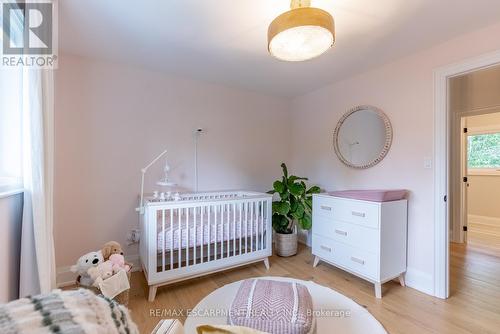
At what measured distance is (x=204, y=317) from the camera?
5.27 ft

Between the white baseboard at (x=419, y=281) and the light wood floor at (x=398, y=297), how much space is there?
7cm

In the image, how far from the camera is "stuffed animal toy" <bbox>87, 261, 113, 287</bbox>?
58.6 inches

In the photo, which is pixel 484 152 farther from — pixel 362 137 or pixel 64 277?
pixel 64 277

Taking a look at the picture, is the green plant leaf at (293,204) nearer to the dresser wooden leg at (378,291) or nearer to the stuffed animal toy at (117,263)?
the dresser wooden leg at (378,291)

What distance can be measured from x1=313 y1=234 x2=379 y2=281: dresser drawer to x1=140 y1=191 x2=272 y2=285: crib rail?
563mm

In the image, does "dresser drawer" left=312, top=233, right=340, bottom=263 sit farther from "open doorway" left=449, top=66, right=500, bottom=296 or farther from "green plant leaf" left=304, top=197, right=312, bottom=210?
"open doorway" left=449, top=66, right=500, bottom=296

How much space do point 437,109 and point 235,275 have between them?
7.98 ft

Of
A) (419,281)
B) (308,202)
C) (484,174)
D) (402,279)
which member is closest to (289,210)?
(308,202)

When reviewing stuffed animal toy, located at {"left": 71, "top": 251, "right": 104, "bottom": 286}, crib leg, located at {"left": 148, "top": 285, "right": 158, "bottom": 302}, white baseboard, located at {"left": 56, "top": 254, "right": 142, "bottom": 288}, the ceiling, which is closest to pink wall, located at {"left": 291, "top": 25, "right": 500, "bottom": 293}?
the ceiling

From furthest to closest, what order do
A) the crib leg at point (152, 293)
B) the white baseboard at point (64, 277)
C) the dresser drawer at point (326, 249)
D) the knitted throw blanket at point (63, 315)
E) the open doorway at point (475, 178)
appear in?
1. the open doorway at point (475, 178)
2. the dresser drawer at point (326, 249)
3. the white baseboard at point (64, 277)
4. the crib leg at point (152, 293)
5. the knitted throw blanket at point (63, 315)

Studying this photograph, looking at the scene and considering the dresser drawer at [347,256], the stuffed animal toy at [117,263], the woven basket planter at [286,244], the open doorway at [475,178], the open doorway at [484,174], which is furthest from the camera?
the open doorway at [484,174]

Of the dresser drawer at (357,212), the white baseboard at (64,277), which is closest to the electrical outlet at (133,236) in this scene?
the white baseboard at (64,277)

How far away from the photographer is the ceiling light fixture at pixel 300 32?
1167mm

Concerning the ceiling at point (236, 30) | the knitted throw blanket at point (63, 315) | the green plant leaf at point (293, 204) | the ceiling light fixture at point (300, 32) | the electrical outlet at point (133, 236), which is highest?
the ceiling at point (236, 30)
